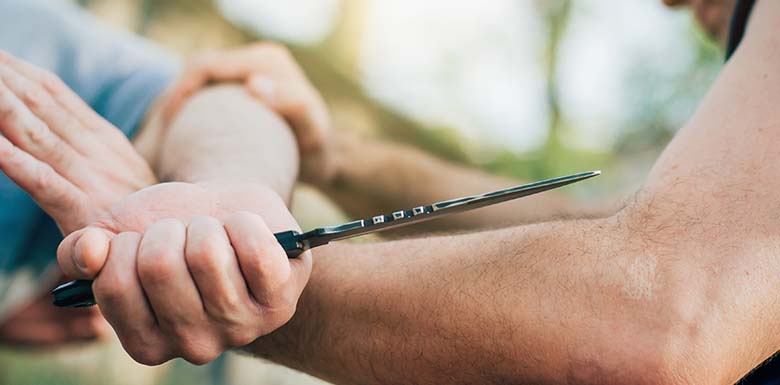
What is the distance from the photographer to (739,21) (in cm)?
95

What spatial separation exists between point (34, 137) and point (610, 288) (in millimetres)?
709

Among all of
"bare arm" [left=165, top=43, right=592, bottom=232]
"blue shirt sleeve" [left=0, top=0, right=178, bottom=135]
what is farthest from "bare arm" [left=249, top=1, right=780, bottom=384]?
"blue shirt sleeve" [left=0, top=0, right=178, bottom=135]

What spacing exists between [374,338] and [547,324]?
0.67 feet

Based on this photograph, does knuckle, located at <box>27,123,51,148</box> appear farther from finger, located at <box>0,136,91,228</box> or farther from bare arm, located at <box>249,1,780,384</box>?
bare arm, located at <box>249,1,780,384</box>

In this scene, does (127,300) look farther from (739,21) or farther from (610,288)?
(739,21)

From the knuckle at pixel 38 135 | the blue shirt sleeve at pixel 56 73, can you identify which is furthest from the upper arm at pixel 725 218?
the blue shirt sleeve at pixel 56 73

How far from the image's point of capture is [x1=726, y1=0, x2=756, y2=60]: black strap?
95 centimetres

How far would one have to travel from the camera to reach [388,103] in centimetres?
375

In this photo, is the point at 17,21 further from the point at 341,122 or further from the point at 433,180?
the point at 341,122

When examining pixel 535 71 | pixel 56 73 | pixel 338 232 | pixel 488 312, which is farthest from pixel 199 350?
pixel 535 71

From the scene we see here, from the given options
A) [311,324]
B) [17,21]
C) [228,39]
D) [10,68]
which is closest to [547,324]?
[311,324]

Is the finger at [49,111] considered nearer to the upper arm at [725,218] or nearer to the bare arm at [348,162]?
the bare arm at [348,162]

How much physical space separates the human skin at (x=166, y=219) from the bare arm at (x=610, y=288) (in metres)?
0.16

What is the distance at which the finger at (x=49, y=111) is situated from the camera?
0.93 metres
